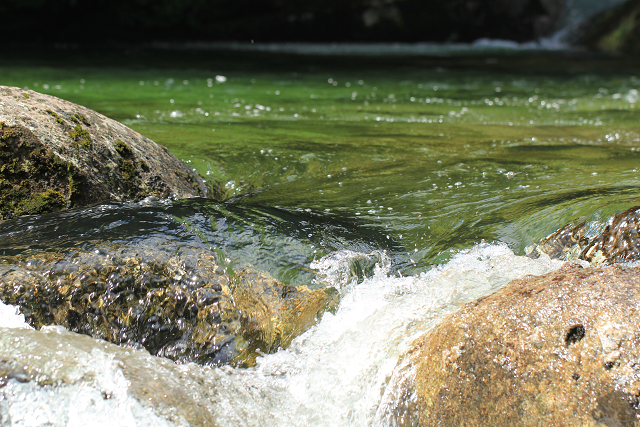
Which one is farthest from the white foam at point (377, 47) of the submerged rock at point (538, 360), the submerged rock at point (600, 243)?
the submerged rock at point (538, 360)

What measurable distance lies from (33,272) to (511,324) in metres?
2.17

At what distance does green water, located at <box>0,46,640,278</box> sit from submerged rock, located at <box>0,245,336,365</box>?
40 cm

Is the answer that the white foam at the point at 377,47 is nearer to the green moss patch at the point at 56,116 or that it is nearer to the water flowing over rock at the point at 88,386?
the green moss patch at the point at 56,116

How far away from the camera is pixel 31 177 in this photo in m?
3.36

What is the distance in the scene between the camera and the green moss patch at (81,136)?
350cm


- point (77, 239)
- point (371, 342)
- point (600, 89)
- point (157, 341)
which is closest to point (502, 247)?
point (371, 342)

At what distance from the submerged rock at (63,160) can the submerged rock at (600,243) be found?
2436 mm

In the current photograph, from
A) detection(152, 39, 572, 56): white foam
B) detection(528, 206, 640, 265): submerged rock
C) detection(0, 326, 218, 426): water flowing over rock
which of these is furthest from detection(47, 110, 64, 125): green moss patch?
detection(152, 39, 572, 56): white foam

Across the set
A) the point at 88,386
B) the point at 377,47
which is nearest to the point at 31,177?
the point at 88,386

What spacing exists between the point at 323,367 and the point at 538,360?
98 centimetres

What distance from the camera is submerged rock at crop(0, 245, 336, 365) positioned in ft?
8.80

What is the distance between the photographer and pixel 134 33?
1969 centimetres

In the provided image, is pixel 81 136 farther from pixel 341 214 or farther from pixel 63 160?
pixel 341 214

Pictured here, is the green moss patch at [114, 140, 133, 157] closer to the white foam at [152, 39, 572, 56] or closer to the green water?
the green water
